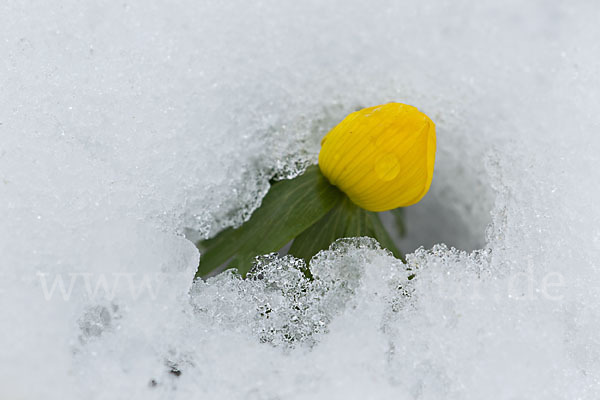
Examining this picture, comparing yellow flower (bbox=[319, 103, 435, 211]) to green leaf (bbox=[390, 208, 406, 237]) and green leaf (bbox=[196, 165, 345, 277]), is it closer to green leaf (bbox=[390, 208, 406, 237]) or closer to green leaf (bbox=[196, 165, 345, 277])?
green leaf (bbox=[196, 165, 345, 277])

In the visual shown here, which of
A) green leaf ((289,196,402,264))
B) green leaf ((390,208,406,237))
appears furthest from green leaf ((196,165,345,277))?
green leaf ((390,208,406,237))

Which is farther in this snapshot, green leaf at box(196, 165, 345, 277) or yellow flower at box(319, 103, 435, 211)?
green leaf at box(196, 165, 345, 277)

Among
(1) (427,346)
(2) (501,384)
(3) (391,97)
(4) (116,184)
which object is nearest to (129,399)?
(4) (116,184)

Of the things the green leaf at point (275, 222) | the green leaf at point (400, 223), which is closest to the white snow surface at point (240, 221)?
the green leaf at point (275, 222)

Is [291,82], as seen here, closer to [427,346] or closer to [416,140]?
[416,140]

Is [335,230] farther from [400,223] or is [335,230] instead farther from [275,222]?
[400,223]

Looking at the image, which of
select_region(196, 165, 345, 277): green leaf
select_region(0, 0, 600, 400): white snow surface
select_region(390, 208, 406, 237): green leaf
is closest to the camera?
select_region(0, 0, 600, 400): white snow surface

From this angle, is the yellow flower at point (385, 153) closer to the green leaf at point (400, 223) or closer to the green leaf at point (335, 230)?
the green leaf at point (335, 230)
